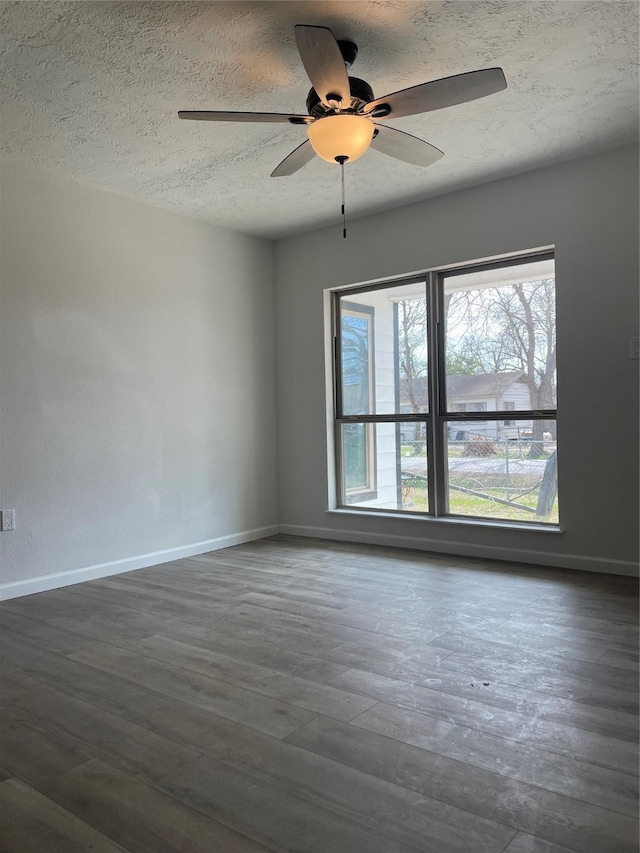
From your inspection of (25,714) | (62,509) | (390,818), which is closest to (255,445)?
(62,509)

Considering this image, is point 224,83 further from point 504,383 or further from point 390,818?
point 390,818

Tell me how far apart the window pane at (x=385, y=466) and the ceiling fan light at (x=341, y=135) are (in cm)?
251

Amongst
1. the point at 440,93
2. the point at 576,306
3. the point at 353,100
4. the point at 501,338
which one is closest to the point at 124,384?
the point at 353,100

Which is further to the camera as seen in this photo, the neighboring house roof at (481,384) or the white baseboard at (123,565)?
the neighboring house roof at (481,384)

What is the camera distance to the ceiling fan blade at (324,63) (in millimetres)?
1992

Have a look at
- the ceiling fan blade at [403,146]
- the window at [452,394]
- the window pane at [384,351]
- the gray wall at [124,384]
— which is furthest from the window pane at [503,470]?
the ceiling fan blade at [403,146]

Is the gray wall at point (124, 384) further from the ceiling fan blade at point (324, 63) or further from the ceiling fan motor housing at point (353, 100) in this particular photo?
the ceiling fan blade at point (324, 63)

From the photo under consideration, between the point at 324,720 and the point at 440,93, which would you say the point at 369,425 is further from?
the point at 324,720

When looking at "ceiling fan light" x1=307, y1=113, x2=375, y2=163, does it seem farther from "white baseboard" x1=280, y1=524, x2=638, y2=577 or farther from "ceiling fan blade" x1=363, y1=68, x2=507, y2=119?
"white baseboard" x1=280, y1=524, x2=638, y2=577

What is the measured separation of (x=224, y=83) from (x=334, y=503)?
3328 millimetres

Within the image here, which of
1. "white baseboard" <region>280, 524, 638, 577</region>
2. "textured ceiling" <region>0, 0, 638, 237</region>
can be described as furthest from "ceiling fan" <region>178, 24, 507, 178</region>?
"white baseboard" <region>280, 524, 638, 577</region>

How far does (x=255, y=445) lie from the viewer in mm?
5277

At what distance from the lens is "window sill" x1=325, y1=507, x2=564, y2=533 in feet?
13.4

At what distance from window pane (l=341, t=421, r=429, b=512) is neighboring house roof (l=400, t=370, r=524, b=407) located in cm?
27
